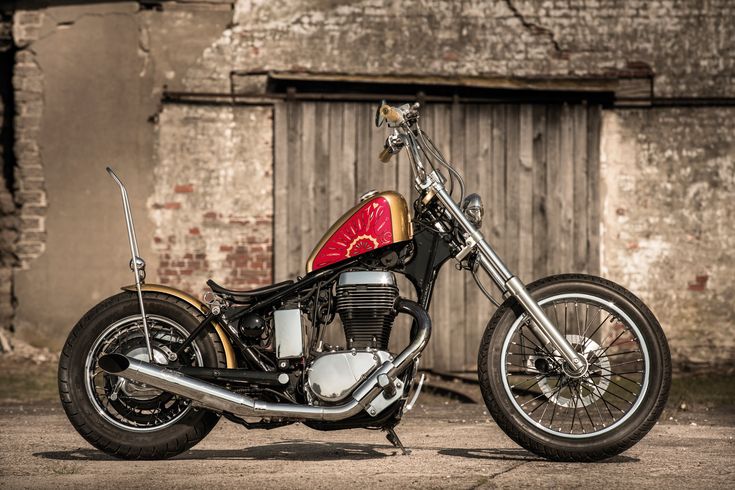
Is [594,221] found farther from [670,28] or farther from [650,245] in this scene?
[670,28]

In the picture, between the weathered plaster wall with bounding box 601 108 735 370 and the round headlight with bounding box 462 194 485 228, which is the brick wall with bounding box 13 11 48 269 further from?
the round headlight with bounding box 462 194 485 228

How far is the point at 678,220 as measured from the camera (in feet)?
28.2

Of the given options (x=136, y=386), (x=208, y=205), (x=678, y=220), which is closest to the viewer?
(x=136, y=386)

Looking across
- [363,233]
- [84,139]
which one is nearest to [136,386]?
[363,233]

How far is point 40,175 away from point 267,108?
6.07 feet

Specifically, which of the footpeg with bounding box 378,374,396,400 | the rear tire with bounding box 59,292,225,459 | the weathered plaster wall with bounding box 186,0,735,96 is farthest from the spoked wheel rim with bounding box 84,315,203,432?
the weathered plaster wall with bounding box 186,0,735,96

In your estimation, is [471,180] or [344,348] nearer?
[344,348]

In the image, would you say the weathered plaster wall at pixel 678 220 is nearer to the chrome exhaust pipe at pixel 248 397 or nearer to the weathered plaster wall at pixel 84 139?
the weathered plaster wall at pixel 84 139

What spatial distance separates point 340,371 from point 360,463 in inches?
15.8

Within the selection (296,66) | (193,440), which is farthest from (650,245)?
(193,440)

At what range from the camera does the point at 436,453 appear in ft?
14.4

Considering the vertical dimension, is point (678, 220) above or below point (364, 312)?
below

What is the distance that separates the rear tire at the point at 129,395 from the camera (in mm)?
4090

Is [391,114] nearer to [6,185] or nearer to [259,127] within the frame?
[259,127]
